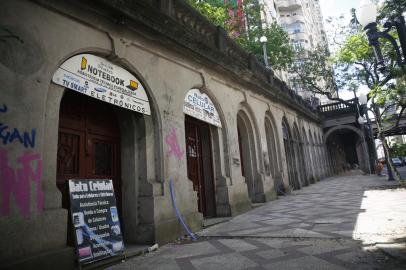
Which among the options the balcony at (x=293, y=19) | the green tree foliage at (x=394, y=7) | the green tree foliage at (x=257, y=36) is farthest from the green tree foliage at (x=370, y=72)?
the balcony at (x=293, y=19)

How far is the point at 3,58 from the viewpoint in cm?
365

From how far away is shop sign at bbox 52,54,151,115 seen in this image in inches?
179

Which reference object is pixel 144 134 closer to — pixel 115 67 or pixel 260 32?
pixel 115 67

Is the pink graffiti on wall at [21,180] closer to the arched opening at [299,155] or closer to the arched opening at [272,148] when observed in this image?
the arched opening at [272,148]

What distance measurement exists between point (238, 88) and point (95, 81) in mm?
6237

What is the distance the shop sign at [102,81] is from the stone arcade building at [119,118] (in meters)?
0.02

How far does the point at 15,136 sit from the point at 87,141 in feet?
5.95

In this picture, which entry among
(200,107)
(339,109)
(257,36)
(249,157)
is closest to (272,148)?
(249,157)

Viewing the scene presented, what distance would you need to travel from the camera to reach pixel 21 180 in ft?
11.8

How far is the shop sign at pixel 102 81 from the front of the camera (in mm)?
4555

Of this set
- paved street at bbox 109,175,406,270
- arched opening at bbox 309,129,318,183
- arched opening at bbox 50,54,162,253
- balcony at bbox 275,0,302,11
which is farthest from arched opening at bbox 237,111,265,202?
balcony at bbox 275,0,302,11

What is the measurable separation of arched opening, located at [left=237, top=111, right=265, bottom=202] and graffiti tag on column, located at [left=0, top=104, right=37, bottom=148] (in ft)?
26.6

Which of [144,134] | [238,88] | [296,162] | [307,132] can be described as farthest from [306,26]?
[144,134]

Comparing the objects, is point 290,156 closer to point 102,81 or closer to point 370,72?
point 370,72
